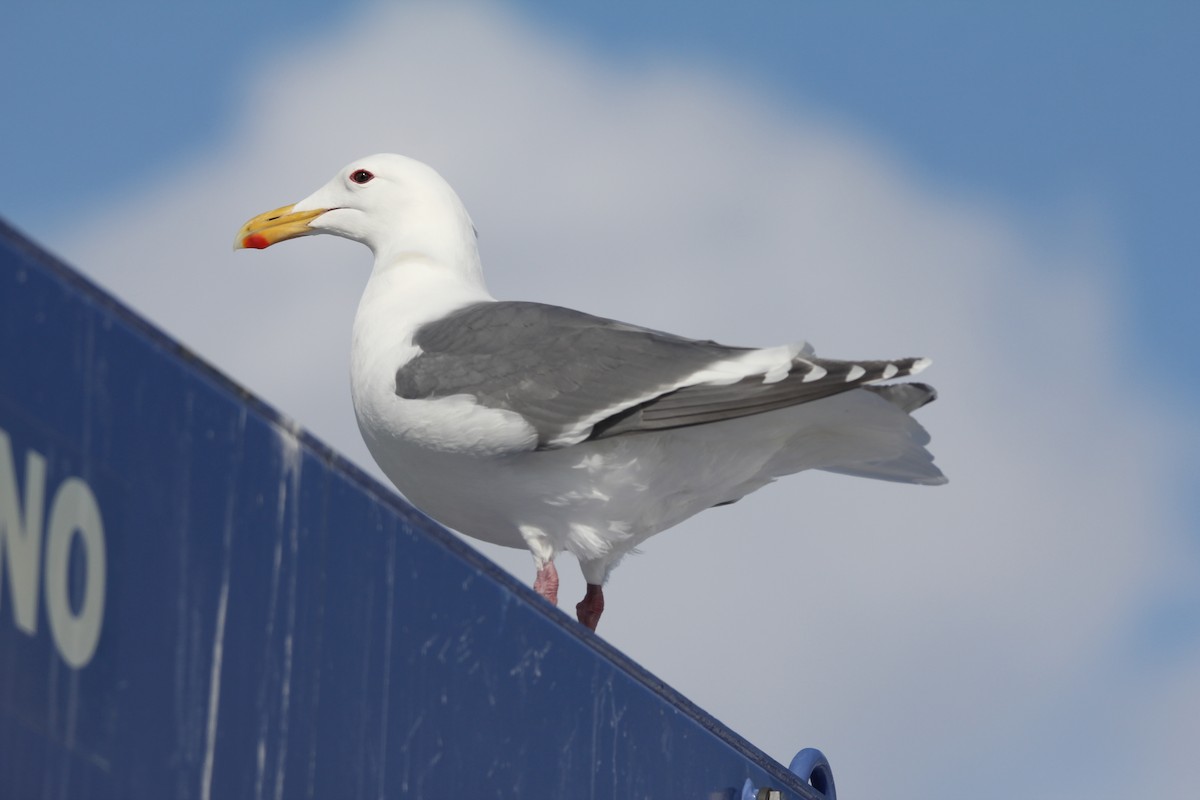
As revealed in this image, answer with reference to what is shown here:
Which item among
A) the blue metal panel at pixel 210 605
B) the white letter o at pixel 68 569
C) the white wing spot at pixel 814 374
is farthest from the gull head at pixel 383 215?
the white letter o at pixel 68 569

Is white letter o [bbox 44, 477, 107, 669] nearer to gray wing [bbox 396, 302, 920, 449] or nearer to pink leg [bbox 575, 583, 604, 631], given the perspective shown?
gray wing [bbox 396, 302, 920, 449]

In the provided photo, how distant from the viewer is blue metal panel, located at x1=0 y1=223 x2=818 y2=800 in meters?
2.80

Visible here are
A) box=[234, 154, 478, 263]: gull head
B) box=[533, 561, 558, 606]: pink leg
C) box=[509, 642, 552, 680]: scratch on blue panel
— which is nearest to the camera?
box=[509, 642, 552, 680]: scratch on blue panel

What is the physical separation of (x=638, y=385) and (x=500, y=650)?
1826 mm

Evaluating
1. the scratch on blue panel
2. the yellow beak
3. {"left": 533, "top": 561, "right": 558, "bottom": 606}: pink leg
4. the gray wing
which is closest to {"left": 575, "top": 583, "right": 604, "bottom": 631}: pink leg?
{"left": 533, "top": 561, "right": 558, "bottom": 606}: pink leg

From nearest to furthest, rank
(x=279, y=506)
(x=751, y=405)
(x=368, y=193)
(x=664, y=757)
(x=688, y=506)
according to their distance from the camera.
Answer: (x=279, y=506)
(x=664, y=757)
(x=751, y=405)
(x=688, y=506)
(x=368, y=193)

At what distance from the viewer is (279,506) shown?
3.36 m

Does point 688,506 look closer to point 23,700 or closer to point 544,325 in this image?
point 544,325

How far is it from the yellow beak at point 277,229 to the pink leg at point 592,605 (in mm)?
1953

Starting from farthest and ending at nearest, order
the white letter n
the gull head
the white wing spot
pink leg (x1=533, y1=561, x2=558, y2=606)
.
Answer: the gull head, pink leg (x1=533, y1=561, x2=558, y2=606), the white wing spot, the white letter n

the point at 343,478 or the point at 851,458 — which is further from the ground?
the point at 343,478

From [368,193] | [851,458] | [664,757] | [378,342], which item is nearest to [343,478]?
[664,757]

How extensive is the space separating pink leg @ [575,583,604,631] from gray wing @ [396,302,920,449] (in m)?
1.00

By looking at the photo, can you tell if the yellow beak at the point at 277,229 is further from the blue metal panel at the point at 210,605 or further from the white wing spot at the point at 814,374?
the blue metal panel at the point at 210,605
